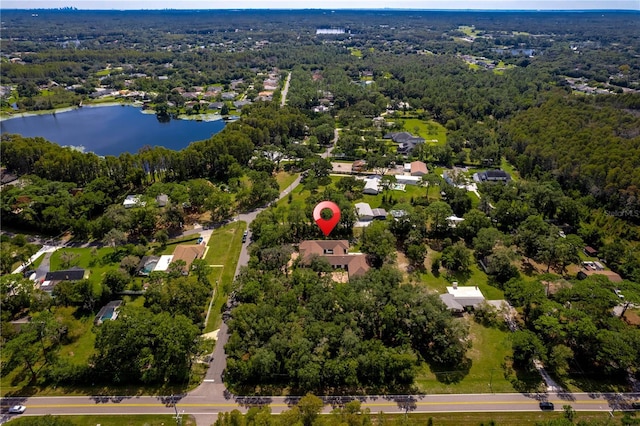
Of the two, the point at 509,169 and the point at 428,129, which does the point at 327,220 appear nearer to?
the point at 509,169

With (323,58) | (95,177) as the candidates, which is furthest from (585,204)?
(323,58)

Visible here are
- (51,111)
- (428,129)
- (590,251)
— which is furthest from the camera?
(51,111)

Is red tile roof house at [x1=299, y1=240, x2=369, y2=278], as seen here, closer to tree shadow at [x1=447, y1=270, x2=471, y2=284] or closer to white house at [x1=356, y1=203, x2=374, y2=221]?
white house at [x1=356, y1=203, x2=374, y2=221]

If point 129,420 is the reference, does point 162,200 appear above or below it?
above

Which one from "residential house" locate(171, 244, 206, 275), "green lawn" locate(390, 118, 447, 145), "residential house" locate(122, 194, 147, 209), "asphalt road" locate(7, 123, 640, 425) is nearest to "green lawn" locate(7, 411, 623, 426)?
"asphalt road" locate(7, 123, 640, 425)

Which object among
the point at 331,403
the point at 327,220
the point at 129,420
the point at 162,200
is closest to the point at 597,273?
the point at 327,220

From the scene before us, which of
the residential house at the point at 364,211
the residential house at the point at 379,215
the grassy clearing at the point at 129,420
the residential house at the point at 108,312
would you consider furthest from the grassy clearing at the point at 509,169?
the residential house at the point at 108,312

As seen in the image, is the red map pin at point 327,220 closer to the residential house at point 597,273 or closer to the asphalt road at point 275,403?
the asphalt road at point 275,403
